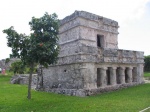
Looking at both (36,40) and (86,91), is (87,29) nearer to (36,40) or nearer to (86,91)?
(86,91)

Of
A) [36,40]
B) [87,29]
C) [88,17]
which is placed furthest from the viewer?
[87,29]

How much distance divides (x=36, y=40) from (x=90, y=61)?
4685mm

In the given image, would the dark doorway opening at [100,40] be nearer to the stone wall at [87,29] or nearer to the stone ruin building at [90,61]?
the stone ruin building at [90,61]

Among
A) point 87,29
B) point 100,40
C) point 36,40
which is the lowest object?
point 36,40

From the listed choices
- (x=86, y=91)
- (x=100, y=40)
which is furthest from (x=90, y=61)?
(x=100, y=40)

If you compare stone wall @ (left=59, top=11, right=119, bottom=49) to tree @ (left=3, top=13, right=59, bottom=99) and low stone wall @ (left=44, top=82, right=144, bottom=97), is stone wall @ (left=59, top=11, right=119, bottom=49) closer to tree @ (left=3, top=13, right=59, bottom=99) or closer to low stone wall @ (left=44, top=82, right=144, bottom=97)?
low stone wall @ (left=44, top=82, right=144, bottom=97)

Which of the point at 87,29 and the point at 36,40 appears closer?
the point at 36,40

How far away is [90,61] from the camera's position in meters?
15.7

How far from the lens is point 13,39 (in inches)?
525

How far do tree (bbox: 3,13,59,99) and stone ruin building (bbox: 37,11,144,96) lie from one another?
282 centimetres

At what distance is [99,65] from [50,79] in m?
5.27

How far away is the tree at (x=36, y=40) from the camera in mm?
13141

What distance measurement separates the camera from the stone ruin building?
15.6 meters

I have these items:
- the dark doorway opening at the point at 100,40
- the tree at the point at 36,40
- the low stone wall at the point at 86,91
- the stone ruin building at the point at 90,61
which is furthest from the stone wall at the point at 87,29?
the tree at the point at 36,40
